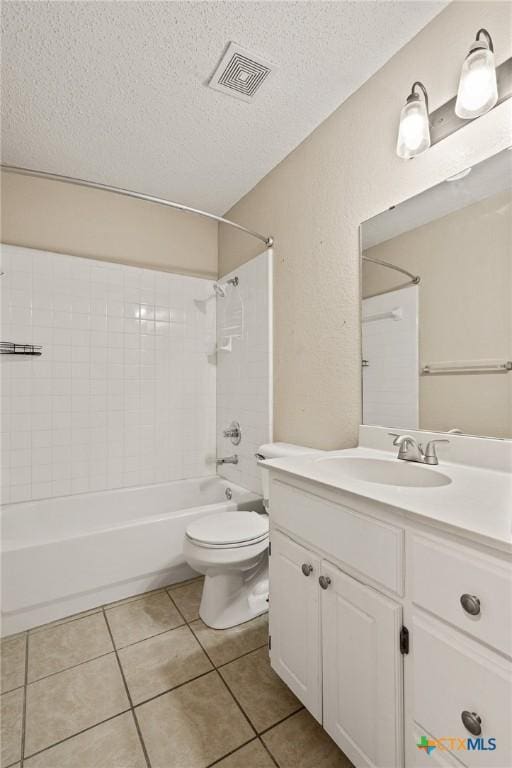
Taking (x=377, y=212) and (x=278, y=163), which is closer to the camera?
(x=377, y=212)

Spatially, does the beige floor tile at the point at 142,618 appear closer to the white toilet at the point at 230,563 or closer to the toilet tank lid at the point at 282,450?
the white toilet at the point at 230,563

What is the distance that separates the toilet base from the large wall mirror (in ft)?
3.28

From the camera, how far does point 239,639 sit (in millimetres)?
1620

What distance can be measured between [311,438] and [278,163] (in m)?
1.61

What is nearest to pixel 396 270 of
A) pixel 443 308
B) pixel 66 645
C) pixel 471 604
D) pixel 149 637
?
pixel 443 308

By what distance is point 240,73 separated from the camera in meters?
1.54

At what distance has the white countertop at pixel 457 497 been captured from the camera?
2.20 ft

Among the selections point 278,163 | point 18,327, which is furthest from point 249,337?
point 18,327

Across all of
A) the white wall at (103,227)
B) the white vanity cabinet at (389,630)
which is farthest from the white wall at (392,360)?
the white wall at (103,227)

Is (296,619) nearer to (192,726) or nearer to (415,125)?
(192,726)

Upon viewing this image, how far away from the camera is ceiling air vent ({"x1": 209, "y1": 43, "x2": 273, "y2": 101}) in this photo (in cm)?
145

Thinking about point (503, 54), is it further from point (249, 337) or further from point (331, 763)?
point (331, 763)

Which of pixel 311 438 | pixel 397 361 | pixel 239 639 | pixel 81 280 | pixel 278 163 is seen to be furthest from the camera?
pixel 81 280

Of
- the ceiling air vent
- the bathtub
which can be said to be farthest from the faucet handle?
the ceiling air vent
